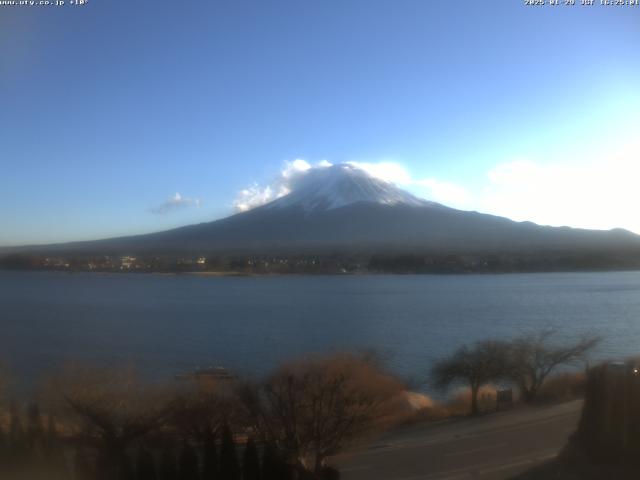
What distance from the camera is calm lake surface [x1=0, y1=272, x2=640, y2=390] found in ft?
40.4

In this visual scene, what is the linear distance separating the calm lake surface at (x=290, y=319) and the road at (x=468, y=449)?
3.23 metres

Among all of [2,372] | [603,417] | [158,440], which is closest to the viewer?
[603,417]

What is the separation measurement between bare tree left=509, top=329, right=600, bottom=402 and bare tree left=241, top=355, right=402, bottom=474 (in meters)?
3.62

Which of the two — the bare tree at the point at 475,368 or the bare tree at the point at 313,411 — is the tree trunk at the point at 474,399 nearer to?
the bare tree at the point at 475,368

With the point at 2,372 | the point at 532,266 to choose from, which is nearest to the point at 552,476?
the point at 2,372

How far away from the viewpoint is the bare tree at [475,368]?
30.1 ft

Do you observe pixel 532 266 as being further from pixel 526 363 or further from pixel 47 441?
pixel 47 441

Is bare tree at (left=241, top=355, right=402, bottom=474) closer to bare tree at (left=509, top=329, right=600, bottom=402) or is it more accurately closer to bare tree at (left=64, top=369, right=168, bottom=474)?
bare tree at (left=64, top=369, right=168, bottom=474)

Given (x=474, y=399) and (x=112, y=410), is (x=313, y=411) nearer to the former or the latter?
(x=112, y=410)

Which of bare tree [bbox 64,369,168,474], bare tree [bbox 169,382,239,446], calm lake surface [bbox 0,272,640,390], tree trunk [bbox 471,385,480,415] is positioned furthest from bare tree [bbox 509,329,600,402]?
bare tree [bbox 64,369,168,474]

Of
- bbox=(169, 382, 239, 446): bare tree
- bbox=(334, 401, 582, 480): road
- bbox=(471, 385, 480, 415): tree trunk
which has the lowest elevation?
bbox=(471, 385, 480, 415): tree trunk

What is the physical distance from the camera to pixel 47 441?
173 inches

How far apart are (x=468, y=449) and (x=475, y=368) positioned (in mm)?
3431

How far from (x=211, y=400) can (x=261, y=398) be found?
48 cm
